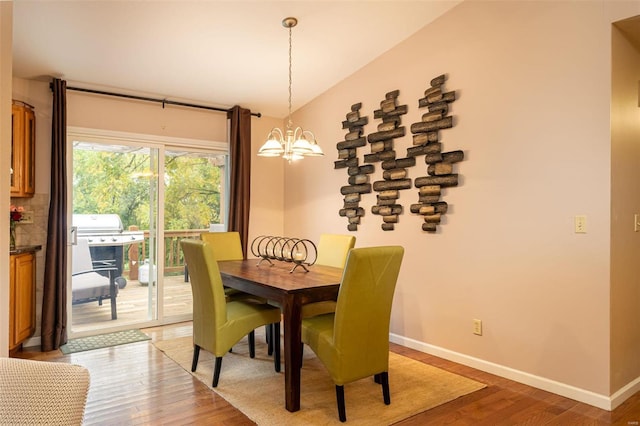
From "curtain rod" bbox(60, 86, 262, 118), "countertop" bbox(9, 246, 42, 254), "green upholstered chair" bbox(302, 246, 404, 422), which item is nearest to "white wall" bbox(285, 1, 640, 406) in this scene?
"green upholstered chair" bbox(302, 246, 404, 422)

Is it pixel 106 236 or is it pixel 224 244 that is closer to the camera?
pixel 224 244

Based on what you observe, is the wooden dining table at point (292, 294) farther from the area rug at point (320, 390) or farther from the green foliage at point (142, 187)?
the green foliage at point (142, 187)

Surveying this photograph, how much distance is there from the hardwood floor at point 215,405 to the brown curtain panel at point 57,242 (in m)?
0.70

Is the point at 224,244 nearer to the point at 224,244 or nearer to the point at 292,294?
the point at 224,244

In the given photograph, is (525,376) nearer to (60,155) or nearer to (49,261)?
(49,261)

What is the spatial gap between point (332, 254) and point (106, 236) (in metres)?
2.47

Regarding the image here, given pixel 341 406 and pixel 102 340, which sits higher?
pixel 341 406

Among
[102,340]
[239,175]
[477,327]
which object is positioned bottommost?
[102,340]

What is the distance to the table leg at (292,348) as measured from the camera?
2.55m

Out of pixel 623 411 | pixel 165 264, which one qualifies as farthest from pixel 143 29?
pixel 623 411

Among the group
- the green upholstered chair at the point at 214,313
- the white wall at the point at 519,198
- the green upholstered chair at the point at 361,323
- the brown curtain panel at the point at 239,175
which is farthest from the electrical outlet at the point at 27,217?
the white wall at the point at 519,198

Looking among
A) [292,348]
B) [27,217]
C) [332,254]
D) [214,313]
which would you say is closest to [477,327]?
[332,254]

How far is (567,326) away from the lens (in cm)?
279

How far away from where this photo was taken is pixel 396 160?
13.1 feet
